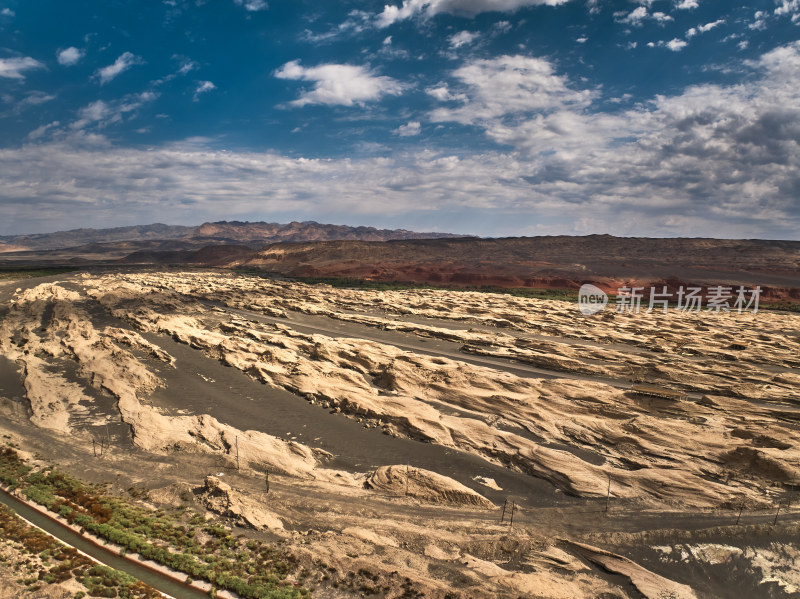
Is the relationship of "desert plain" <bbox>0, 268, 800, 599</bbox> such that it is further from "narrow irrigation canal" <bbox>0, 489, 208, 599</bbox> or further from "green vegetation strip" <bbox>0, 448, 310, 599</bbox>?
"narrow irrigation canal" <bbox>0, 489, 208, 599</bbox>

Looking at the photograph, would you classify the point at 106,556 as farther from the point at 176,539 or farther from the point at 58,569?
the point at 176,539

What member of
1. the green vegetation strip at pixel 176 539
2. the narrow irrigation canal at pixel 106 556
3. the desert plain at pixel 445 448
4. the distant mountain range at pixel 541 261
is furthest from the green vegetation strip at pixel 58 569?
the distant mountain range at pixel 541 261

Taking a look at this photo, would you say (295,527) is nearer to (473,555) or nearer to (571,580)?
(473,555)

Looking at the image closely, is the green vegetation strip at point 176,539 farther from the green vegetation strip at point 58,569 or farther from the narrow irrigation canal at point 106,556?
the green vegetation strip at point 58,569

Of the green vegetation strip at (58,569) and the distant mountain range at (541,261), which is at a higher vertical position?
the distant mountain range at (541,261)

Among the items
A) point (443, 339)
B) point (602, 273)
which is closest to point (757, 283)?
point (602, 273)

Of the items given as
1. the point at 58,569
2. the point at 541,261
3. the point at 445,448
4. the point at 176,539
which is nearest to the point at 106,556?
the point at 58,569

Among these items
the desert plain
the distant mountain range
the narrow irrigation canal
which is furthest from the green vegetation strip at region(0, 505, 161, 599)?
the distant mountain range
